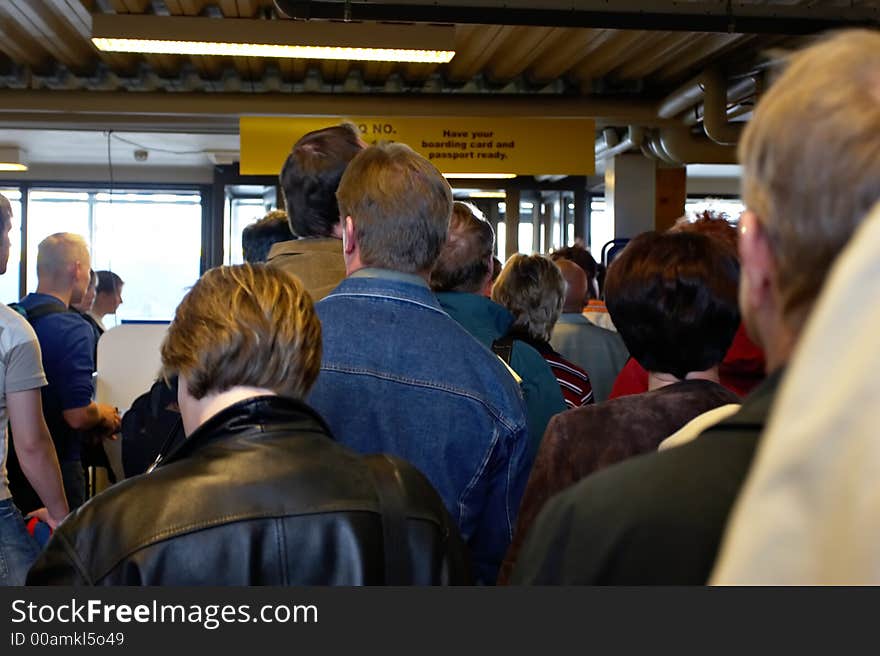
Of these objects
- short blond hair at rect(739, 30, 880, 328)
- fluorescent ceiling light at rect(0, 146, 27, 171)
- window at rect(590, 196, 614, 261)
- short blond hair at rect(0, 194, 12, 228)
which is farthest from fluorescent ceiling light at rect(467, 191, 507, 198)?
short blond hair at rect(739, 30, 880, 328)

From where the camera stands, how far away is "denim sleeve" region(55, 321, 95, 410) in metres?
3.62

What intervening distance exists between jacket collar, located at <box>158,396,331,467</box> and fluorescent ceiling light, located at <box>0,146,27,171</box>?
11278 millimetres

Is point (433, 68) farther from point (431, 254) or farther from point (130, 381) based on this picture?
point (431, 254)

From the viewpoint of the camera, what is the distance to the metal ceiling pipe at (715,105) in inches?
303

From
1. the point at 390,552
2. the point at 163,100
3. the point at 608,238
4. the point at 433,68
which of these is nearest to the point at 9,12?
the point at 163,100

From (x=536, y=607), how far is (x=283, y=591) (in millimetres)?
451

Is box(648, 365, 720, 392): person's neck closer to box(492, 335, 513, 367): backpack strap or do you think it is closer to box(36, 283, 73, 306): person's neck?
box(492, 335, 513, 367): backpack strap

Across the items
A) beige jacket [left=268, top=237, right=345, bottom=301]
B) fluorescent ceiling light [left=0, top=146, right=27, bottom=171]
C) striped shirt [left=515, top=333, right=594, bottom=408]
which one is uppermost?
fluorescent ceiling light [left=0, top=146, right=27, bottom=171]

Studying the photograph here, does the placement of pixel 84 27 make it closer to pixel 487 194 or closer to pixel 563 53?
pixel 563 53

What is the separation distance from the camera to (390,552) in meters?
1.38

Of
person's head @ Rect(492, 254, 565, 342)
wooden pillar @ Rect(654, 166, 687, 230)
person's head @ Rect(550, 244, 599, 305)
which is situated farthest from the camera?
wooden pillar @ Rect(654, 166, 687, 230)

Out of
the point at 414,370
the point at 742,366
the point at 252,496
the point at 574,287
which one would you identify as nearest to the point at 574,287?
the point at 574,287

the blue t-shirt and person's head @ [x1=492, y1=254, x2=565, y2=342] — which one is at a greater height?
person's head @ [x1=492, y1=254, x2=565, y2=342]

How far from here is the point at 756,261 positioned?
736 mm
